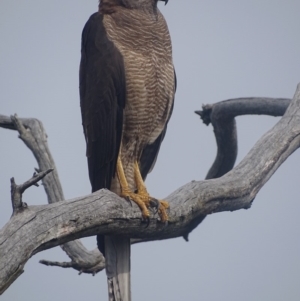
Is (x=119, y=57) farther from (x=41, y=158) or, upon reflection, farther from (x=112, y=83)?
(x=41, y=158)

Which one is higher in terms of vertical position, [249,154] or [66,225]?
[249,154]

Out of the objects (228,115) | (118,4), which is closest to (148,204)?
(118,4)

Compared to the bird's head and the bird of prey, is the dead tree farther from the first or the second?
the bird's head

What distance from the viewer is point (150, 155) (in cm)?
620

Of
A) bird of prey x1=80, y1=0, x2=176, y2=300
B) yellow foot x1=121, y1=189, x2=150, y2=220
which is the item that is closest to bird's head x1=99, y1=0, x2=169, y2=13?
bird of prey x1=80, y1=0, x2=176, y2=300

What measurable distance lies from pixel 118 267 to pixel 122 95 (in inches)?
49.4

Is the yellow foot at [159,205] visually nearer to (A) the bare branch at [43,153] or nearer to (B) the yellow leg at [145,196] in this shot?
(B) the yellow leg at [145,196]

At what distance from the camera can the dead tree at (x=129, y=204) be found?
384 centimetres

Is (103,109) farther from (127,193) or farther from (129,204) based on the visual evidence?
(129,204)

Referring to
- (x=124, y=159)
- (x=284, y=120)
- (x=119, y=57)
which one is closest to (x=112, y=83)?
(x=119, y=57)

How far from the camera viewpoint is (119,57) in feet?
18.4

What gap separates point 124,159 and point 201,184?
883 millimetres

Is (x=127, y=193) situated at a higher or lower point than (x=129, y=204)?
Answer: higher

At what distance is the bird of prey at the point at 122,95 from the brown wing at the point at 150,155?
19 mm
